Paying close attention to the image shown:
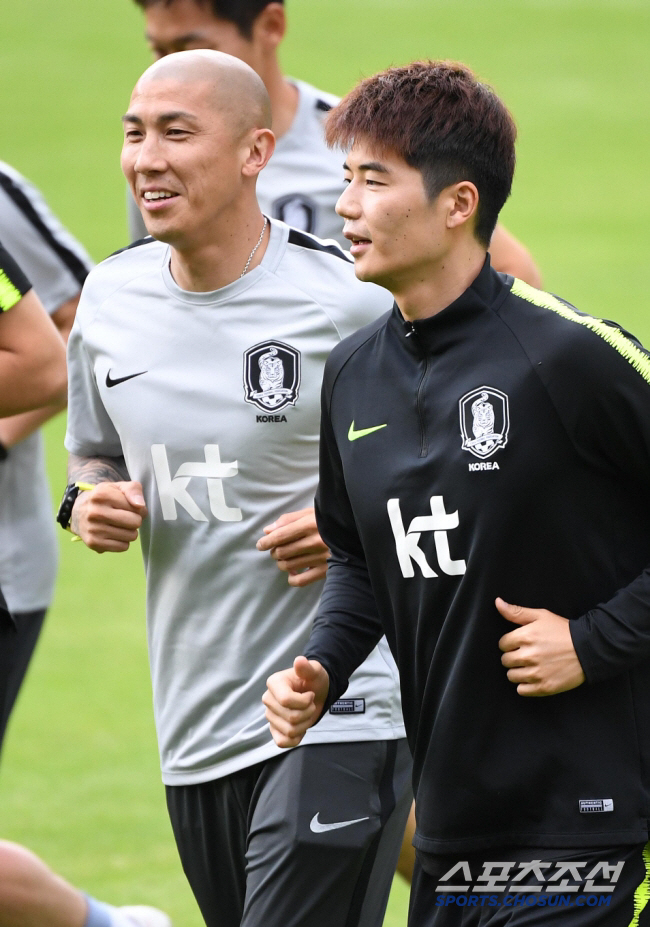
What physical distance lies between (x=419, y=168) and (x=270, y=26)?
2.17m

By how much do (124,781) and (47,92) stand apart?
20.7 metres

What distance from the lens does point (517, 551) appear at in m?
2.97

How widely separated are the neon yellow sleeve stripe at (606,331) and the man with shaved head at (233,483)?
71 centimetres

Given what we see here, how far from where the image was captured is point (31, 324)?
4129 millimetres

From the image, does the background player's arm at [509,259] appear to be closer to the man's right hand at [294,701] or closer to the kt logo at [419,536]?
the kt logo at [419,536]

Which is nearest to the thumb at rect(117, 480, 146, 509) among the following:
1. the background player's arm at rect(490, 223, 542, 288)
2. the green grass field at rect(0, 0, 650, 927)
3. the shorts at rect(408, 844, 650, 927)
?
the shorts at rect(408, 844, 650, 927)

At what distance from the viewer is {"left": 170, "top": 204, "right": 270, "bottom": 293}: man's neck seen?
3.70 meters

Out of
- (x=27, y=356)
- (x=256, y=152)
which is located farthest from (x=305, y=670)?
(x=27, y=356)

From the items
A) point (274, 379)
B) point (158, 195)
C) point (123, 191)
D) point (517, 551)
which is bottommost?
point (517, 551)

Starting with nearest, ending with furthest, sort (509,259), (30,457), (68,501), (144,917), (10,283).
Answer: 1. (68,501)
2. (10,283)
3. (144,917)
4. (30,457)
5. (509,259)

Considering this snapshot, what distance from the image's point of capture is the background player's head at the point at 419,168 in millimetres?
3072

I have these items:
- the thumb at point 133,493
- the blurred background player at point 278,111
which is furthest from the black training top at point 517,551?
the blurred background player at point 278,111

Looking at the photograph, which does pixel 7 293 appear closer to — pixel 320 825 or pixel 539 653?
pixel 320 825

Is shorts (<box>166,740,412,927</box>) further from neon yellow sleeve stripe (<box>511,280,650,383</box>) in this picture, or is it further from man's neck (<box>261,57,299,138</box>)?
man's neck (<box>261,57,299,138</box>)
